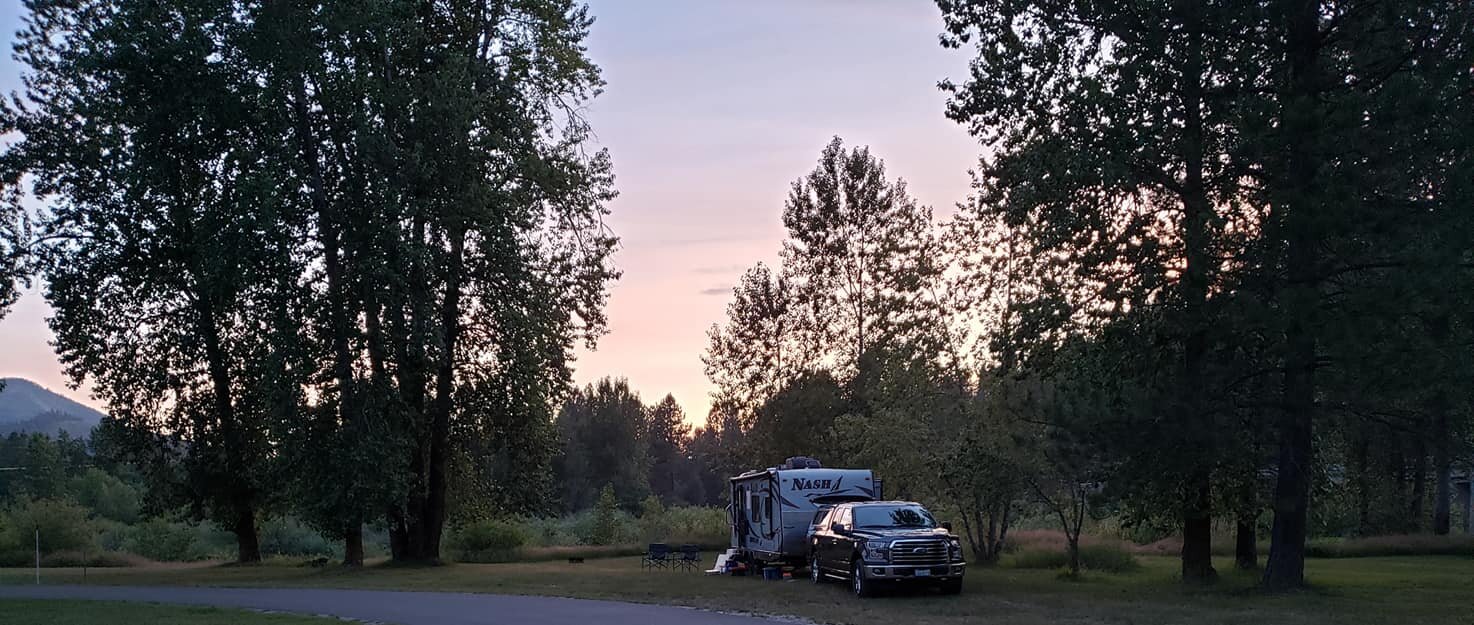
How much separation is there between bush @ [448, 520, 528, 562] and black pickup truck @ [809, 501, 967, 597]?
71.0 feet

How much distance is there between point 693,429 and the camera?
130 m

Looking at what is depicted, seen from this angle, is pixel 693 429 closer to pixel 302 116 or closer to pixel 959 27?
pixel 302 116

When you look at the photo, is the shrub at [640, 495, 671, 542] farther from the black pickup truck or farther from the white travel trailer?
the black pickup truck

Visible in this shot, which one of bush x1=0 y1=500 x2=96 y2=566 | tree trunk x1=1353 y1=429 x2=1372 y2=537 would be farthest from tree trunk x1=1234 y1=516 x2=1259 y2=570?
bush x1=0 y1=500 x2=96 y2=566

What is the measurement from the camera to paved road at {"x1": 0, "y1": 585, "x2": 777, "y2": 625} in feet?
56.0

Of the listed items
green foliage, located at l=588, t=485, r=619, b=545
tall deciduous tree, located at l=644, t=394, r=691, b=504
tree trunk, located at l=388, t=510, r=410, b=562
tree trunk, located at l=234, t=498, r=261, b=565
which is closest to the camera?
tree trunk, located at l=388, t=510, r=410, b=562

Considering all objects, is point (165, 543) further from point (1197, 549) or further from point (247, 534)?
point (1197, 549)

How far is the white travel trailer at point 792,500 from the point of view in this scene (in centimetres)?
2703

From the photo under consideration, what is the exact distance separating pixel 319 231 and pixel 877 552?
1876cm

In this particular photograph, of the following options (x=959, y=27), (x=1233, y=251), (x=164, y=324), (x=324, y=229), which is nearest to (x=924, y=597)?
(x=1233, y=251)

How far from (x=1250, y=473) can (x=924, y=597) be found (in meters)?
6.28

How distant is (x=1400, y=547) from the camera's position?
34250 millimetres

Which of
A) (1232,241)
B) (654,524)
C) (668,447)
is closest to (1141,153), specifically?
(1232,241)

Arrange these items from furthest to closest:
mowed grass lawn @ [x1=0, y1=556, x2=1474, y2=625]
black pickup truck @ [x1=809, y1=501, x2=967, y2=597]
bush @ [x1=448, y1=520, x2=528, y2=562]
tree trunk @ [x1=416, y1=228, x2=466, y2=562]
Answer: bush @ [x1=448, y1=520, x2=528, y2=562] < tree trunk @ [x1=416, y1=228, x2=466, y2=562] < black pickup truck @ [x1=809, y1=501, x2=967, y2=597] < mowed grass lawn @ [x1=0, y1=556, x2=1474, y2=625]
